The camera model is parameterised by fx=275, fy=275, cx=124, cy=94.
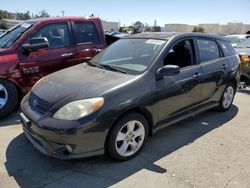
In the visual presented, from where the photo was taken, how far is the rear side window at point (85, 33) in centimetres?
577

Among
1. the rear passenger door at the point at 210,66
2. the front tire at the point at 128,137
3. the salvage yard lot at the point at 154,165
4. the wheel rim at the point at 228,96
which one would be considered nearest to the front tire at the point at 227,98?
the wheel rim at the point at 228,96

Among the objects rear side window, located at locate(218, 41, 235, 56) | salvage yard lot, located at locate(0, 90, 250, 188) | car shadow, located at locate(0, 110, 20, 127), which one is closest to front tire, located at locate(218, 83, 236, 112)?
rear side window, located at locate(218, 41, 235, 56)

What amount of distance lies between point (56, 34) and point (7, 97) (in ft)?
5.18

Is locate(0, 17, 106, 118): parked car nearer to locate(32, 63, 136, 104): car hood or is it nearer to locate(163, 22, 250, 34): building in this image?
locate(32, 63, 136, 104): car hood

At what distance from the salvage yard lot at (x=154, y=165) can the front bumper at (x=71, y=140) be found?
0.28 metres

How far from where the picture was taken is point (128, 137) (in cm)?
348

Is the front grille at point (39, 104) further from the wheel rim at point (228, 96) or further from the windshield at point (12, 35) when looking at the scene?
the wheel rim at point (228, 96)

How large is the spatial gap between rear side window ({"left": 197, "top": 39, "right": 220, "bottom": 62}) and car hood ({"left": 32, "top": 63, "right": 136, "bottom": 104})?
166 centimetres

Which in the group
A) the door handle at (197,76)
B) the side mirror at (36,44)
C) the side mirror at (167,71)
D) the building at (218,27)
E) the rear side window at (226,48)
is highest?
the side mirror at (36,44)

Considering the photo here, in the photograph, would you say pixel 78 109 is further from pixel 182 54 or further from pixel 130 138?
pixel 182 54

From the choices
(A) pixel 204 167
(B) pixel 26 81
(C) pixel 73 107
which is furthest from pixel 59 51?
(A) pixel 204 167

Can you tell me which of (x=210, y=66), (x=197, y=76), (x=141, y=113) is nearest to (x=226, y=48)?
(x=210, y=66)

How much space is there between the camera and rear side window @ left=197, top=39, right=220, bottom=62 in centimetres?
465

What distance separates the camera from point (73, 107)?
3119 millimetres
